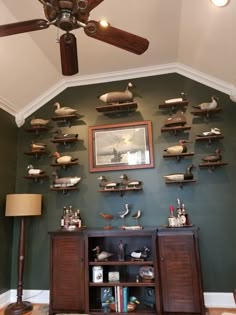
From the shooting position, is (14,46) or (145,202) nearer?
(14,46)

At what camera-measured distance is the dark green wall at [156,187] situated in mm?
3193

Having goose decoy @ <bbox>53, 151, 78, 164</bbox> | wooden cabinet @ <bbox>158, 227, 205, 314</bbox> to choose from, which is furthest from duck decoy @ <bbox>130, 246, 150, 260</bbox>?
goose decoy @ <bbox>53, 151, 78, 164</bbox>

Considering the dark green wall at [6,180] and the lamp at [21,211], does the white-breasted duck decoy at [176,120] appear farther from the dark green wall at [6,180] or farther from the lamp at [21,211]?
the dark green wall at [6,180]

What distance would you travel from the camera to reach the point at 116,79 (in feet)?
12.8

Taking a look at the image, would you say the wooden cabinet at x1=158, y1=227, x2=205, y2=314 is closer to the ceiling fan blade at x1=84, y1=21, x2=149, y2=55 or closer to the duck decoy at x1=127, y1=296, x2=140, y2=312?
the duck decoy at x1=127, y1=296, x2=140, y2=312

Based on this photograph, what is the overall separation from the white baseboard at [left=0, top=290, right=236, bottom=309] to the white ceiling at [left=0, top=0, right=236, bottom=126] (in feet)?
8.20

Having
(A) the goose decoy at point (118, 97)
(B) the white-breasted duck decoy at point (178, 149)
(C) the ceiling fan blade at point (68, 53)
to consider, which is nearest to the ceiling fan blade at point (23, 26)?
(C) the ceiling fan blade at point (68, 53)

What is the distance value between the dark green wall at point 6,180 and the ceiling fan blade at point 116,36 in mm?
2386

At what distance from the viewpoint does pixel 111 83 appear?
3.91 meters

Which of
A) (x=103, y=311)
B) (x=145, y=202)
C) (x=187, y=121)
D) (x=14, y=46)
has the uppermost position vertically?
(x=14, y=46)

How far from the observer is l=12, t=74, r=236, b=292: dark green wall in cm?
319

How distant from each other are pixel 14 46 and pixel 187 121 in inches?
95.3

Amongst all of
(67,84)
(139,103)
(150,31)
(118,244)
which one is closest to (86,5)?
(150,31)

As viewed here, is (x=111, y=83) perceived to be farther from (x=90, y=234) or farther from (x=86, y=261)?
(x=86, y=261)
